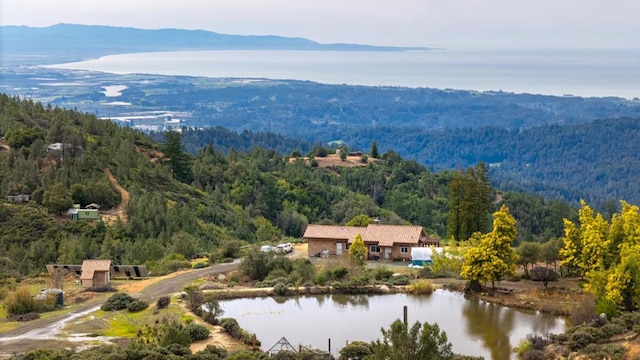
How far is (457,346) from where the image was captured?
27562 mm

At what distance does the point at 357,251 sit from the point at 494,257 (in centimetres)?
744

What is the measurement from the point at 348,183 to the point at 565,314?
155 feet

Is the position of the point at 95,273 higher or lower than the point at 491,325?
lower

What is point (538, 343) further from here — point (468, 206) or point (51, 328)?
point (468, 206)

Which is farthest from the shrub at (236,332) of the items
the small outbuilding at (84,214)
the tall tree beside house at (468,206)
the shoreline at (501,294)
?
the tall tree beside house at (468,206)

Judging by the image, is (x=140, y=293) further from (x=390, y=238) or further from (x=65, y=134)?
(x=65, y=134)

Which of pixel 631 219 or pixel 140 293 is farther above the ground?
pixel 631 219

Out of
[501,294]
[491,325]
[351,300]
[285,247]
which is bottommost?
[285,247]

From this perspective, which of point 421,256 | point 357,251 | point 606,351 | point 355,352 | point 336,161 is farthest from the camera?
point 336,161

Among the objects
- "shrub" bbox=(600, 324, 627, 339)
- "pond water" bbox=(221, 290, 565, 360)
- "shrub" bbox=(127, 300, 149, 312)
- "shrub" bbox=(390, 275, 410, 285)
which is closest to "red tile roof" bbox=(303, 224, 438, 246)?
"shrub" bbox=(390, 275, 410, 285)

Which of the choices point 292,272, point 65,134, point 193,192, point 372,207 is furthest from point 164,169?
point 292,272

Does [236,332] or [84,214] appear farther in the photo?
[84,214]

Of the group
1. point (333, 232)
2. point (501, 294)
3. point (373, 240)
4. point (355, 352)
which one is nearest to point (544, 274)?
point (501, 294)

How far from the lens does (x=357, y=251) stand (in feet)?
129
